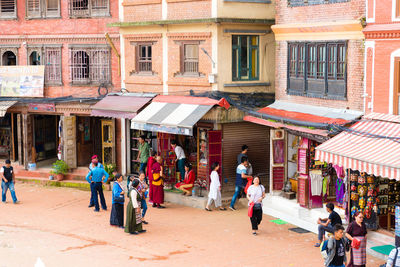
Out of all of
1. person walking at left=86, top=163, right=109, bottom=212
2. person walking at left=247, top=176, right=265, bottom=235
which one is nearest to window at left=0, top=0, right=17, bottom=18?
person walking at left=86, top=163, right=109, bottom=212

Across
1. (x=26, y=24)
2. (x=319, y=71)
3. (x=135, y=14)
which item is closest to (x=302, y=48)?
(x=319, y=71)

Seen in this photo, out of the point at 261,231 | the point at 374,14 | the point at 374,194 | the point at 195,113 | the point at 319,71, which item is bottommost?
the point at 261,231

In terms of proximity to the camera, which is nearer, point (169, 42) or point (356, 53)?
point (356, 53)

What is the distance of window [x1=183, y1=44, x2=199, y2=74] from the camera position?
24172mm

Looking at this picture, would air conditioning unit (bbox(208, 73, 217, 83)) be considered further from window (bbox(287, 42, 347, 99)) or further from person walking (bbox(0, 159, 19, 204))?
person walking (bbox(0, 159, 19, 204))

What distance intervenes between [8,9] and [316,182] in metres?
16.5

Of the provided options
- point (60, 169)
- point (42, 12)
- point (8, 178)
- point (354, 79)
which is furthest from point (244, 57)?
point (42, 12)

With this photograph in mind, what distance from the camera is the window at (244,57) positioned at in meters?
23.7

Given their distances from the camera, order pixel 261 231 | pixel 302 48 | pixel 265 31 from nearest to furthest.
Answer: pixel 261 231, pixel 302 48, pixel 265 31

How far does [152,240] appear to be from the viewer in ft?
61.8

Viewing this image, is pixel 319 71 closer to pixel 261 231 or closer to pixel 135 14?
pixel 261 231

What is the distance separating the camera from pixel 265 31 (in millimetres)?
24016

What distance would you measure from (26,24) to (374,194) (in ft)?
58.2

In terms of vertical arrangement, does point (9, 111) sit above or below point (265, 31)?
below
